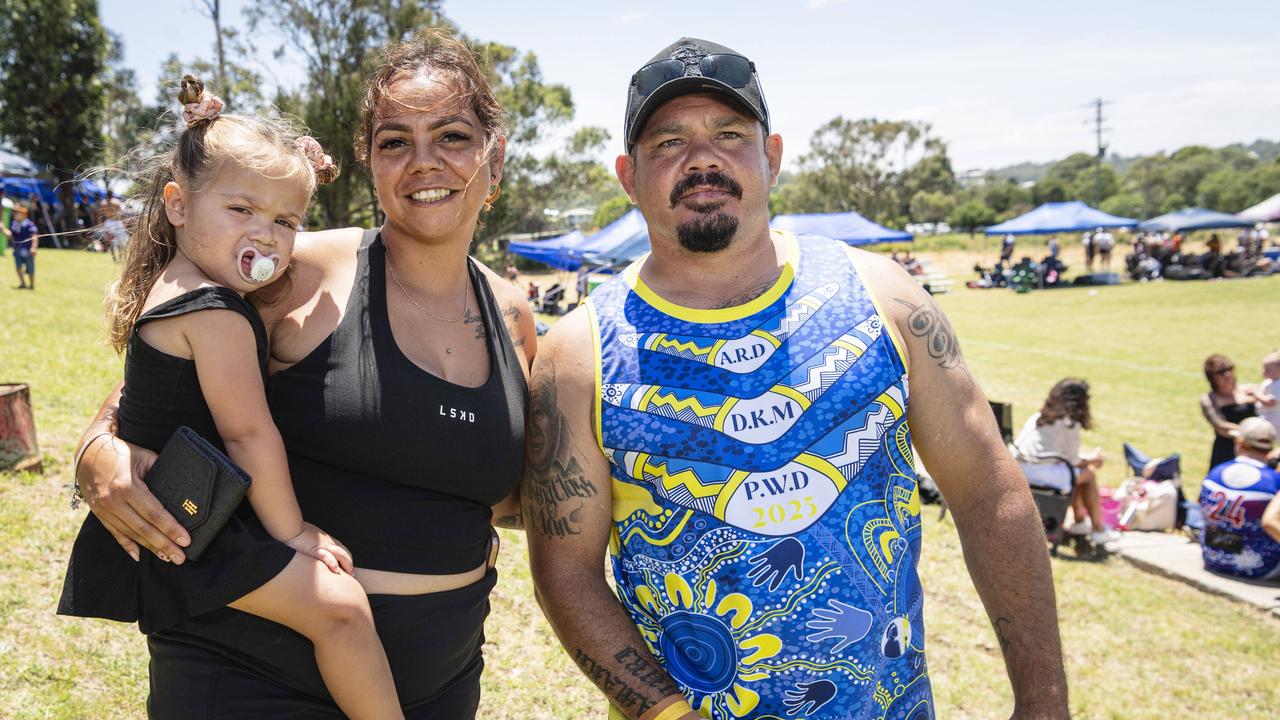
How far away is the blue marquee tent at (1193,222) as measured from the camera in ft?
119

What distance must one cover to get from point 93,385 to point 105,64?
35.9 metres

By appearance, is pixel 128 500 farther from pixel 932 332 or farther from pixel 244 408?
pixel 932 332

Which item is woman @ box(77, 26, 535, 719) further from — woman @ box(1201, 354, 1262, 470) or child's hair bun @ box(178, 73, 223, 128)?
woman @ box(1201, 354, 1262, 470)

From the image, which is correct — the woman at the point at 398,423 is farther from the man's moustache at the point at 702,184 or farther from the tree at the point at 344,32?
the tree at the point at 344,32

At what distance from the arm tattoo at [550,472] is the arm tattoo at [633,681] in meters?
0.32

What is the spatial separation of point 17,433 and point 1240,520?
8.99 m

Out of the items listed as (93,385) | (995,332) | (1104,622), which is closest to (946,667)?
(1104,622)

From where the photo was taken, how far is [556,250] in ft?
81.6

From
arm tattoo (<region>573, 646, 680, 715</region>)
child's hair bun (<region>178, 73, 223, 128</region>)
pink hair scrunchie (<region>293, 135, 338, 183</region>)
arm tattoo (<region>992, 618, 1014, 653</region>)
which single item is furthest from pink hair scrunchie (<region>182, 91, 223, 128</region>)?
arm tattoo (<region>992, 618, 1014, 653</region>)

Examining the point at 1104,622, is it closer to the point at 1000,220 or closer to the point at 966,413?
the point at 966,413

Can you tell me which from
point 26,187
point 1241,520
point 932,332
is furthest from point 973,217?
point 932,332

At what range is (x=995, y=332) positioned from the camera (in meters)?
20.4

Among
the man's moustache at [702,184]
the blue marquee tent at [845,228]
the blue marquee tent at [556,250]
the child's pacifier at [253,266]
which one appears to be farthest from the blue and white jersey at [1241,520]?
the blue marquee tent at [845,228]

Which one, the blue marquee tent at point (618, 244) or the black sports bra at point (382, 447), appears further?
the blue marquee tent at point (618, 244)
